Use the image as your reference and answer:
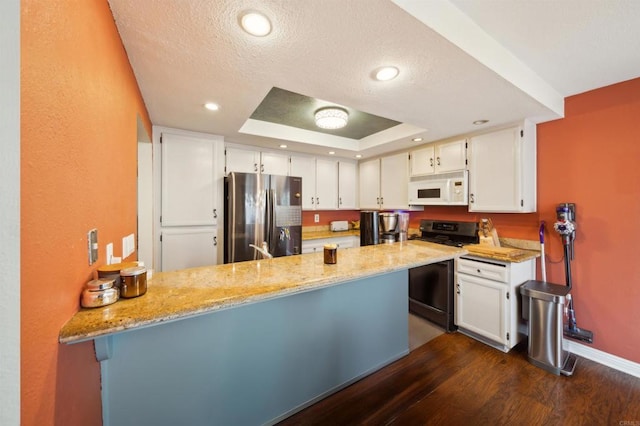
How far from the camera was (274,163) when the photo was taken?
11.5 ft

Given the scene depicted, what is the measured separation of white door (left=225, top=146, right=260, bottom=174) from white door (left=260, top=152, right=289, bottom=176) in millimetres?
88

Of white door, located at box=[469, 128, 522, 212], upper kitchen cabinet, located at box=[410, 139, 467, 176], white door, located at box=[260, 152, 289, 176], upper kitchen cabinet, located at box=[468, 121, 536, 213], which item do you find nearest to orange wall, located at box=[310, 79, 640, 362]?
upper kitchen cabinet, located at box=[468, 121, 536, 213]

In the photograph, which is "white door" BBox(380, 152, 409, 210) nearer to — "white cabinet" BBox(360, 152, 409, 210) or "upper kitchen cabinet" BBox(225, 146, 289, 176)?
"white cabinet" BBox(360, 152, 409, 210)

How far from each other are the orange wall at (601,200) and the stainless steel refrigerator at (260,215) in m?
2.71

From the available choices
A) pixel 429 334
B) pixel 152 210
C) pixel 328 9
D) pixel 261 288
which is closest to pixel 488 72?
pixel 328 9

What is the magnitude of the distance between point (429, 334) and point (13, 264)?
306 cm

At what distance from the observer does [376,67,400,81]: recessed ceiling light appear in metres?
1.50

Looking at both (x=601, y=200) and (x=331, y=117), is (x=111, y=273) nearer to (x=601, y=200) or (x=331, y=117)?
(x=331, y=117)

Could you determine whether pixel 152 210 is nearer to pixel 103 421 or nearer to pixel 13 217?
pixel 103 421

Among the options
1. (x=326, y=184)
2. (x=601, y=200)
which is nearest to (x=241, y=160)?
(x=326, y=184)

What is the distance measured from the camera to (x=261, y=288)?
102 centimetres

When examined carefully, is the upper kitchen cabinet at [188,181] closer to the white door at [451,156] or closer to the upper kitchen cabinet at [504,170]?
the white door at [451,156]

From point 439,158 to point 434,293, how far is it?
1683 mm

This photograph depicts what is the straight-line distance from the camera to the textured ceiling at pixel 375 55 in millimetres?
1094
